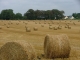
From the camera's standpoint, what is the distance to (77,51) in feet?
48.2

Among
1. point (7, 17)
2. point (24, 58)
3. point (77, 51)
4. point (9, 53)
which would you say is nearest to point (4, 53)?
point (9, 53)

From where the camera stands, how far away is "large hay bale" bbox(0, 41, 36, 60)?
9.71m

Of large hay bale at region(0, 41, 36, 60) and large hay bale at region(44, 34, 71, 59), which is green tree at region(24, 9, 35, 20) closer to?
large hay bale at region(44, 34, 71, 59)

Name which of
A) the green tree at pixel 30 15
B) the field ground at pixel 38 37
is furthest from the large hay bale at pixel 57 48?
the green tree at pixel 30 15

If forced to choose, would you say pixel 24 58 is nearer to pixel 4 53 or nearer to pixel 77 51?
pixel 4 53

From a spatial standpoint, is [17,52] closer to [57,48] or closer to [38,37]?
[57,48]

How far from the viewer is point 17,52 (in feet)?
32.4

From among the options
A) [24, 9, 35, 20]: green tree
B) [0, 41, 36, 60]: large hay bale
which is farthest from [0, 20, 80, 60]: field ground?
[24, 9, 35, 20]: green tree

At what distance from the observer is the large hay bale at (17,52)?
9711 millimetres

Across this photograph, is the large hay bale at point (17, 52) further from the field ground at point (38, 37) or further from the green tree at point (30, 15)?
the green tree at point (30, 15)

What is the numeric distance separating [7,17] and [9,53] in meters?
81.9

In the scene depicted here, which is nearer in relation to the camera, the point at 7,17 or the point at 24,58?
the point at 24,58

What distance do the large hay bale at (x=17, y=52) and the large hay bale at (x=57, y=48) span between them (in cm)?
250

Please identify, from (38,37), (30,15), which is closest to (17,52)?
(38,37)
